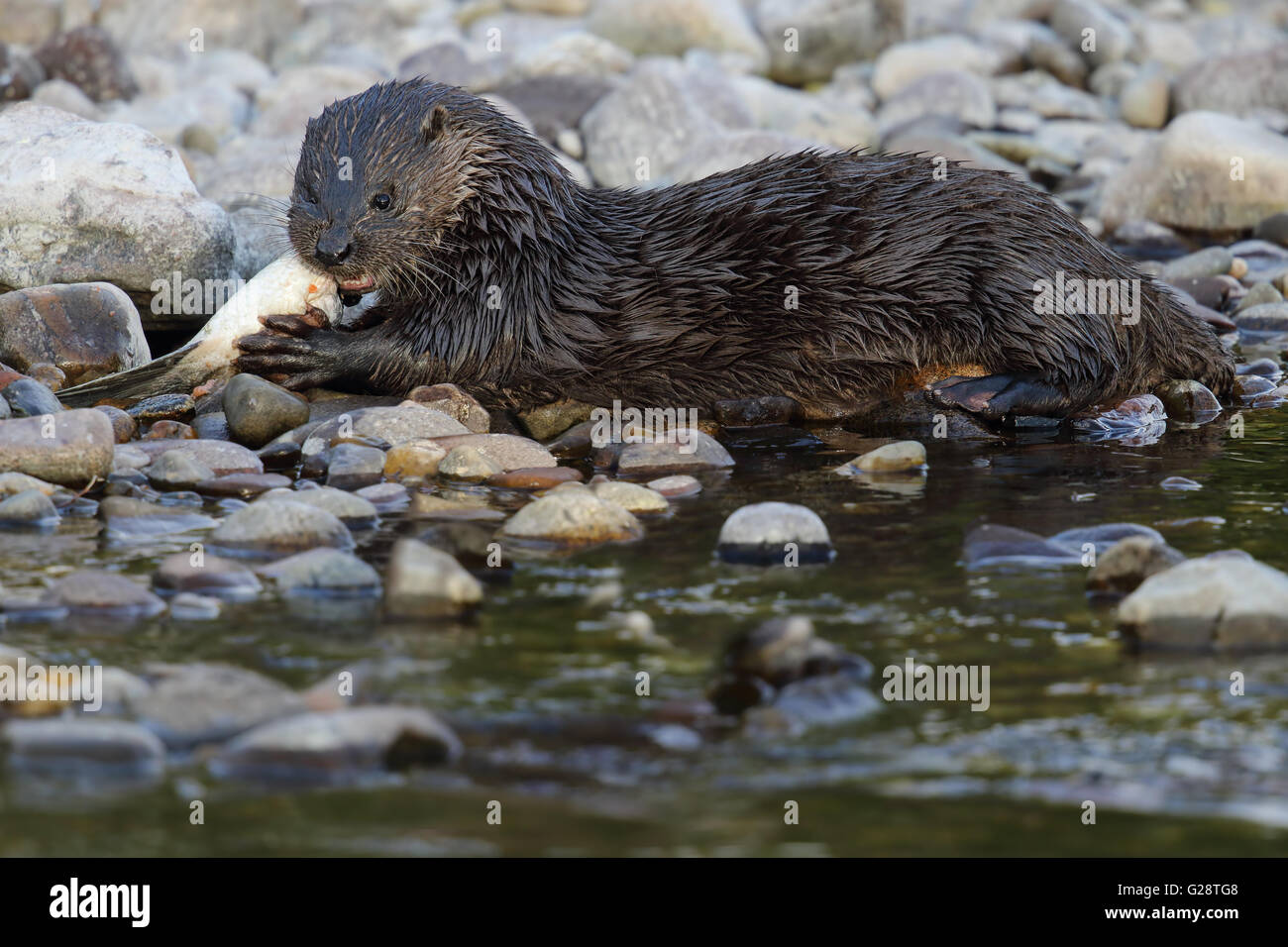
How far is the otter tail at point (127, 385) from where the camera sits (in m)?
5.71

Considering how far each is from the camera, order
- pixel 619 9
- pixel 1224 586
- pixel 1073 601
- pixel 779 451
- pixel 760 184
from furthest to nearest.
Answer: pixel 619 9 < pixel 760 184 < pixel 779 451 < pixel 1073 601 < pixel 1224 586

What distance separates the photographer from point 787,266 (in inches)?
237

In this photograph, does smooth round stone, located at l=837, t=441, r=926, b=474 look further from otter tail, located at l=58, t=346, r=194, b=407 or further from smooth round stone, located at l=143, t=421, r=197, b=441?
otter tail, located at l=58, t=346, r=194, b=407

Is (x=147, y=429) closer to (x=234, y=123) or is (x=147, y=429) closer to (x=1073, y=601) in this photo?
(x=1073, y=601)

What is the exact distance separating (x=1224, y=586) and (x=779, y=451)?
2.42 m

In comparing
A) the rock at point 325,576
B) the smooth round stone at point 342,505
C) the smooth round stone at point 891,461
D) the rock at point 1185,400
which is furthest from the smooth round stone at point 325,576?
the rock at point 1185,400

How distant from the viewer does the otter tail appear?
18.7 ft

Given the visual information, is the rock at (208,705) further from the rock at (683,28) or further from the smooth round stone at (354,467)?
the rock at (683,28)

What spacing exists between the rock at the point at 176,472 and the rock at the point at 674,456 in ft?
4.75

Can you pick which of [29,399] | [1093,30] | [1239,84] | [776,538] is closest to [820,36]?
[1093,30]

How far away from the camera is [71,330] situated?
6.17 meters

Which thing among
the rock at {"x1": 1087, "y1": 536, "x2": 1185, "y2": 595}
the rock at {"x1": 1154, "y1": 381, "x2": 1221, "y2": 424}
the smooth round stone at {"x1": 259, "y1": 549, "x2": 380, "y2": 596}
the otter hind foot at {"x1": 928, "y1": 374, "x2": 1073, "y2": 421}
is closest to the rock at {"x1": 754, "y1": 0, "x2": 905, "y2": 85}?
the rock at {"x1": 1154, "y1": 381, "x2": 1221, "y2": 424}

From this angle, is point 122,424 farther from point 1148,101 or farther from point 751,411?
point 1148,101
